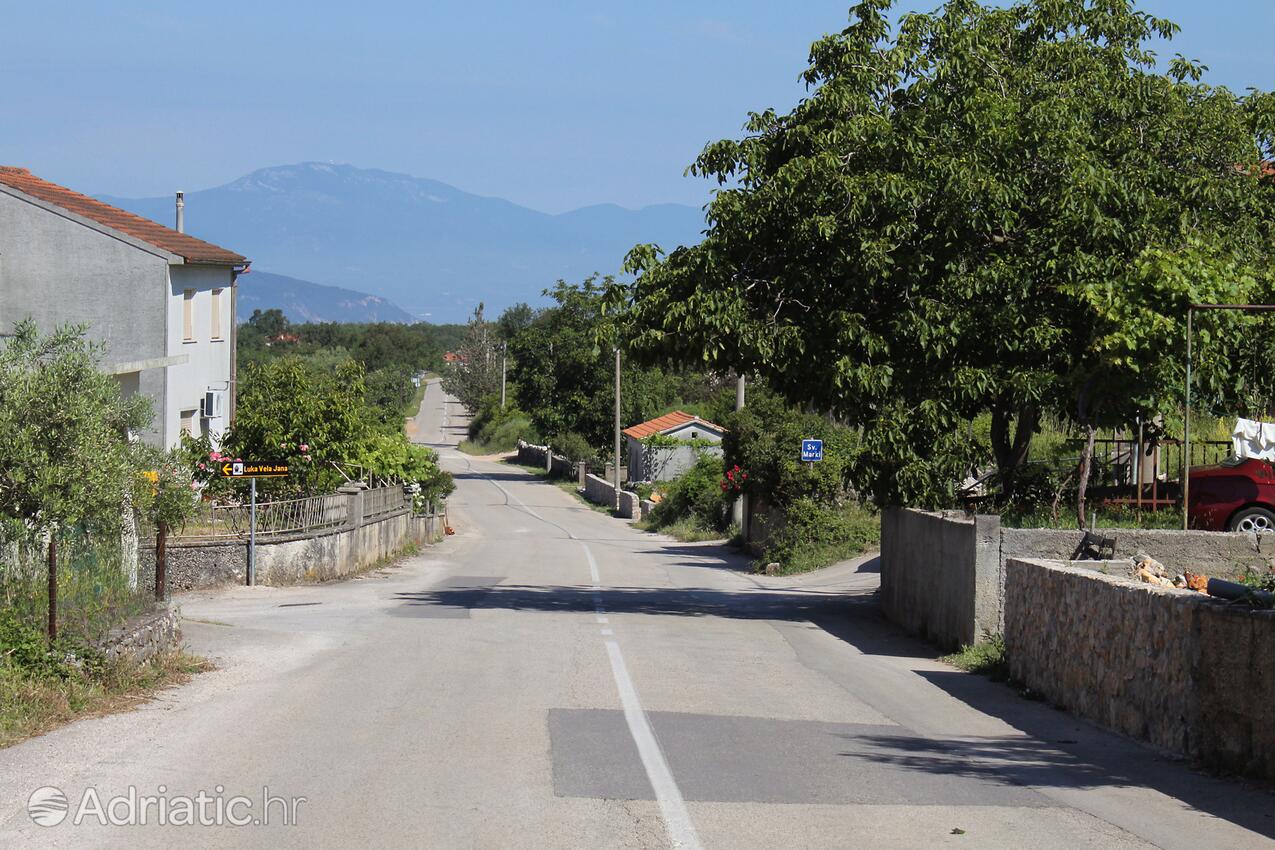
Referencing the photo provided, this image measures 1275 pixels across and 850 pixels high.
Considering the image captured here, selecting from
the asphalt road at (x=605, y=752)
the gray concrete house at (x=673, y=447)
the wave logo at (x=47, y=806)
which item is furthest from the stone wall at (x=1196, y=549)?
the gray concrete house at (x=673, y=447)

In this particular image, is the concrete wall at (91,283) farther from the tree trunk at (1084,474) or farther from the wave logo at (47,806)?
the wave logo at (47,806)

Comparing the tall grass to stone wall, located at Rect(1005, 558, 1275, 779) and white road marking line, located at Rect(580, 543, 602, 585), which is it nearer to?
stone wall, located at Rect(1005, 558, 1275, 779)

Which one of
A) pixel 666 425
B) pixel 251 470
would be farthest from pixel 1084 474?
pixel 666 425

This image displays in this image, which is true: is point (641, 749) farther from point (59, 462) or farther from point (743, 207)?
point (743, 207)

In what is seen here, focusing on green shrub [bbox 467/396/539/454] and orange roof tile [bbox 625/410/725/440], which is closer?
orange roof tile [bbox 625/410/725/440]

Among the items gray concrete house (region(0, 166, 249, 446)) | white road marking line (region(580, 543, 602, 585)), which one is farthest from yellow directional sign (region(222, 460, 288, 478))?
white road marking line (region(580, 543, 602, 585))

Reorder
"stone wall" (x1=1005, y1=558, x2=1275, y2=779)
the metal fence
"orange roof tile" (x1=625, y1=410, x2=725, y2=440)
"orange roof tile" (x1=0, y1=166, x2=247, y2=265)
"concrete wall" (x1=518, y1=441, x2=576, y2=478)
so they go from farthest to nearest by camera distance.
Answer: "concrete wall" (x1=518, y1=441, x2=576, y2=478)
"orange roof tile" (x1=625, y1=410, x2=725, y2=440)
"orange roof tile" (x1=0, y1=166, x2=247, y2=265)
the metal fence
"stone wall" (x1=1005, y1=558, x2=1275, y2=779)

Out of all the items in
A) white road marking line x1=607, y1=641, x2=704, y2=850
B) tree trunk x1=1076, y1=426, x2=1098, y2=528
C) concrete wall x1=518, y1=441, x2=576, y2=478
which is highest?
→ tree trunk x1=1076, y1=426, x2=1098, y2=528

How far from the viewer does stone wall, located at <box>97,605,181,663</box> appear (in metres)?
10.8

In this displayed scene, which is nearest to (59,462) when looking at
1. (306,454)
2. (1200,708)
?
(1200,708)

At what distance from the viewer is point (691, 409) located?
245 ft

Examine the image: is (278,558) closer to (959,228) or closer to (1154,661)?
(959,228)

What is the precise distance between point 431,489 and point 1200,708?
3389cm

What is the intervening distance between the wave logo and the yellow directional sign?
633 inches
